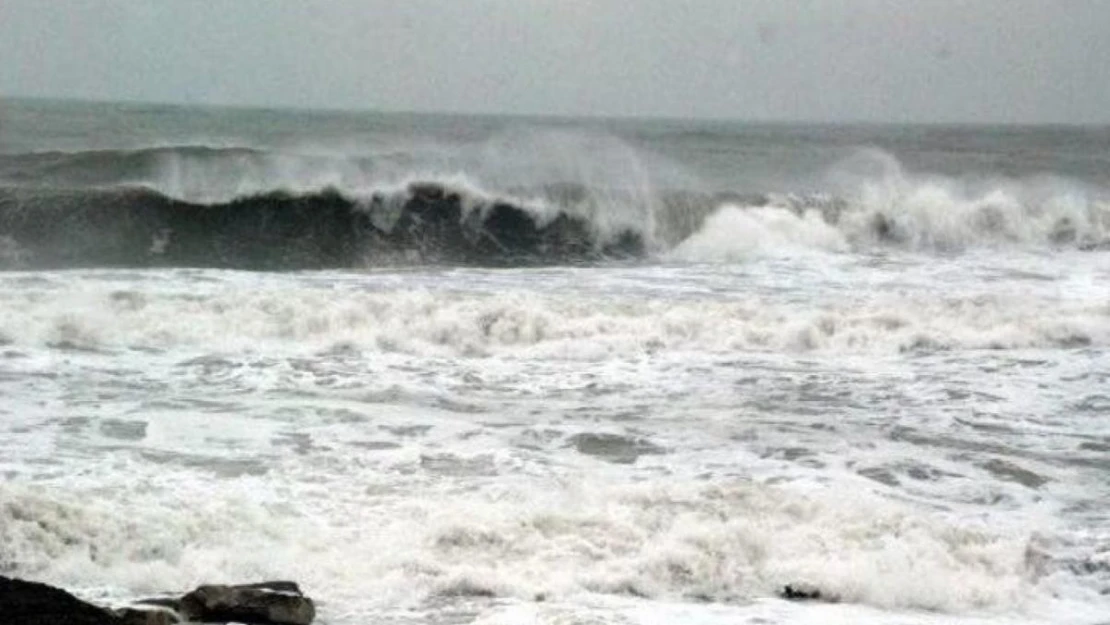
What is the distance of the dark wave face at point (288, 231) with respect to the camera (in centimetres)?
2023

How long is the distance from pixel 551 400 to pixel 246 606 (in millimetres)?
5554

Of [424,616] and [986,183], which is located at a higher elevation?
[986,183]

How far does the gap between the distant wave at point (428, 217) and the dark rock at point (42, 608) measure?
46.7 ft

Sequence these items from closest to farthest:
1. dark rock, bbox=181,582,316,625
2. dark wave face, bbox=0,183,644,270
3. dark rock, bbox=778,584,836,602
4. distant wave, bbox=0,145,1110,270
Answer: dark rock, bbox=181,582,316,625, dark rock, bbox=778,584,836,602, dark wave face, bbox=0,183,644,270, distant wave, bbox=0,145,1110,270

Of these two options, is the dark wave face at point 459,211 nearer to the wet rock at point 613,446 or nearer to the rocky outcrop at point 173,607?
the wet rock at point 613,446

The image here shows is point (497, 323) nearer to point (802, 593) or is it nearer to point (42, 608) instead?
point (802, 593)

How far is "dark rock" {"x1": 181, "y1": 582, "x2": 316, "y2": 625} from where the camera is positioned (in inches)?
238

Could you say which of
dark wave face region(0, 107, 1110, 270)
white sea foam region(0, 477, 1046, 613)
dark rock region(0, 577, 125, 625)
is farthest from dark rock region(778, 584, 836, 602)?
dark wave face region(0, 107, 1110, 270)

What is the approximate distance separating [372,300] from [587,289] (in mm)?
3179

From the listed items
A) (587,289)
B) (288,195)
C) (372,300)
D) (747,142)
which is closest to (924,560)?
(372,300)

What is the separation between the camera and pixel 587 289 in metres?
17.0

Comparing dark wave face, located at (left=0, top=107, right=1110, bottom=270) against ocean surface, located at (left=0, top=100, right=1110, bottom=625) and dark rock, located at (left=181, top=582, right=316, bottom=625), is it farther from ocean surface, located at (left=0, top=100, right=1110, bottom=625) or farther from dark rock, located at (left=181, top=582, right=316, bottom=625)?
dark rock, located at (left=181, top=582, right=316, bottom=625)

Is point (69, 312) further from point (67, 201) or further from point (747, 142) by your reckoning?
point (747, 142)

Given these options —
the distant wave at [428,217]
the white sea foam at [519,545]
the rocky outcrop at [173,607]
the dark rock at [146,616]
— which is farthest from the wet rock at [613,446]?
the distant wave at [428,217]
